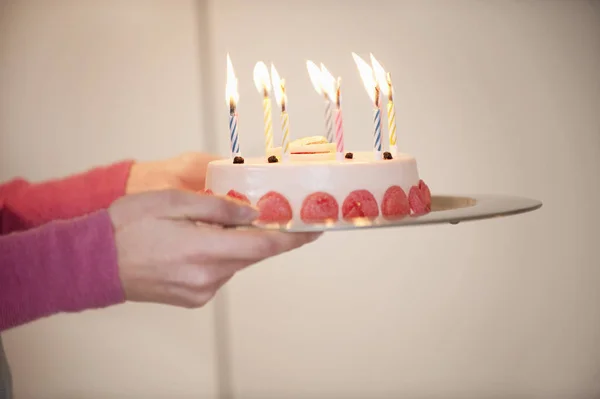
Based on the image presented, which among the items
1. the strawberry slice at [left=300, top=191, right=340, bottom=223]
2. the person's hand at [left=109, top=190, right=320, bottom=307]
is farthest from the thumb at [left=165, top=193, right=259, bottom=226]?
the strawberry slice at [left=300, top=191, right=340, bottom=223]

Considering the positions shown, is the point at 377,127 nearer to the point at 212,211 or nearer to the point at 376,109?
the point at 376,109

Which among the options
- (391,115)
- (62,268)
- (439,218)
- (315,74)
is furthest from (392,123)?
(62,268)

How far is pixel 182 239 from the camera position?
0.73 meters

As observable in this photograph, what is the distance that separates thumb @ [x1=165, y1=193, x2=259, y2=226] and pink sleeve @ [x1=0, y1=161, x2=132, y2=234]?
17.9 inches

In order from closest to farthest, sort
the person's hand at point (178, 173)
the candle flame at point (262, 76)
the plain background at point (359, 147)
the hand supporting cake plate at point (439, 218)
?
1. the hand supporting cake plate at point (439, 218)
2. the candle flame at point (262, 76)
3. the person's hand at point (178, 173)
4. the plain background at point (359, 147)

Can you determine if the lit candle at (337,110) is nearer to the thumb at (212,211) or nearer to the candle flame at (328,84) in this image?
the candle flame at (328,84)

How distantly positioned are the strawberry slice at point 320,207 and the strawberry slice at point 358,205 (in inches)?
0.4

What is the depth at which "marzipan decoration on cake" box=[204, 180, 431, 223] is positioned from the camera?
2.68 ft

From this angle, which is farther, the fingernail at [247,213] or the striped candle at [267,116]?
the striped candle at [267,116]

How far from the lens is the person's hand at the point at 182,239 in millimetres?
719

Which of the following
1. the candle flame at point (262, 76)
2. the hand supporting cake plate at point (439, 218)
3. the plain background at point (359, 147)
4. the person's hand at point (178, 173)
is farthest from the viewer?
the plain background at point (359, 147)

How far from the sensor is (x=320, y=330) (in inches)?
60.1

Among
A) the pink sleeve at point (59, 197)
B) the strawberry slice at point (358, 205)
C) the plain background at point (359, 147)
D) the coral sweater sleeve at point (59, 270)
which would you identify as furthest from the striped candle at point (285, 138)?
the plain background at point (359, 147)

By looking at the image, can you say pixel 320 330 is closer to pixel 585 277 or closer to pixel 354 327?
pixel 354 327
